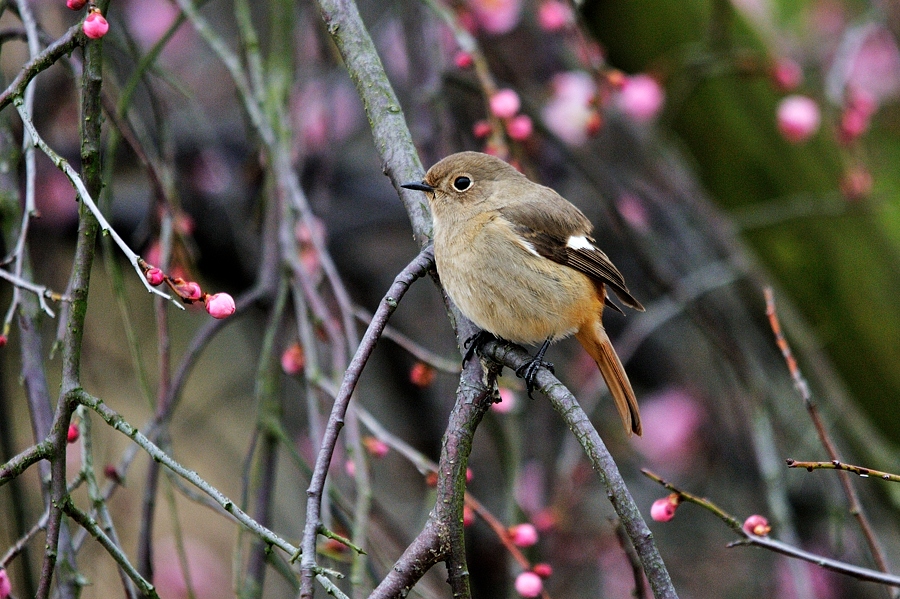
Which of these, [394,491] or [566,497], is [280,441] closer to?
[566,497]

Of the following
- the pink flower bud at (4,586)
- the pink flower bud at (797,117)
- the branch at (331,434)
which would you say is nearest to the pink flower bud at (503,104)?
the branch at (331,434)

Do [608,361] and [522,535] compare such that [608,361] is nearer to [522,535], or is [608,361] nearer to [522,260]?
[522,260]

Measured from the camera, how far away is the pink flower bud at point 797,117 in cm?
429

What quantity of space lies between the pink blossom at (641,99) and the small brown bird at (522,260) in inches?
54.5

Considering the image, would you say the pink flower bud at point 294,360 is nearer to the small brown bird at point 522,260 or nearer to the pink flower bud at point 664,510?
the small brown bird at point 522,260

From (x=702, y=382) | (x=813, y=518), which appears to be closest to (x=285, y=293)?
(x=702, y=382)

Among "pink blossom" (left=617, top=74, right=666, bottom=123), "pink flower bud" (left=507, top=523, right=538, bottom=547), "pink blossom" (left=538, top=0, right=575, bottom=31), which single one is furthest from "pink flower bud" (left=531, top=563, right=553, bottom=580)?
"pink blossom" (left=617, top=74, right=666, bottom=123)

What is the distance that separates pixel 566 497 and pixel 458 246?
2010 millimetres

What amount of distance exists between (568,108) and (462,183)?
2.01 m

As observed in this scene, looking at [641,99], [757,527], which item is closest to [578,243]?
[757,527]

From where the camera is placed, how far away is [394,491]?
5.49 m

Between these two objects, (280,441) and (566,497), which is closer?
(280,441)

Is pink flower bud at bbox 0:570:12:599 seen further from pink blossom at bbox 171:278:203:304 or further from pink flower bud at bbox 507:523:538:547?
pink flower bud at bbox 507:523:538:547

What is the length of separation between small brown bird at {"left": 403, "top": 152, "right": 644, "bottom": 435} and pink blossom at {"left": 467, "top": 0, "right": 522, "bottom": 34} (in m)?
1.83
